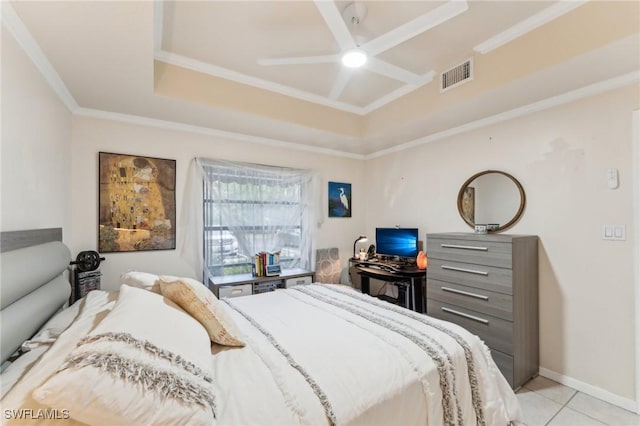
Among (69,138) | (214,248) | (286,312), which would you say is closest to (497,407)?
(286,312)

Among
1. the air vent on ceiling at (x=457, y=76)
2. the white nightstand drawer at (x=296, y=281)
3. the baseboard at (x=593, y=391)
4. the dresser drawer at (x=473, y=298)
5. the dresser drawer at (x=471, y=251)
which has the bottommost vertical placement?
the baseboard at (x=593, y=391)

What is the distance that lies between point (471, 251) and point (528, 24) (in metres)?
1.77

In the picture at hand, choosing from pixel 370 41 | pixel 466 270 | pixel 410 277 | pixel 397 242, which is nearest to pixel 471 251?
pixel 466 270

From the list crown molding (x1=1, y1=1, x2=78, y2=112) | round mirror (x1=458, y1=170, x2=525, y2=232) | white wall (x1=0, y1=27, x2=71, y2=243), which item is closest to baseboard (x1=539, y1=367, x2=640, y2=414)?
round mirror (x1=458, y1=170, x2=525, y2=232)

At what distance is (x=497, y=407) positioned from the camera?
150cm

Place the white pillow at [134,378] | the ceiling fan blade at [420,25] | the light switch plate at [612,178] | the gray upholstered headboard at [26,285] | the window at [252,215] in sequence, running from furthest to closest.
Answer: the window at [252,215] → the light switch plate at [612,178] → the ceiling fan blade at [420,25] → the gray upholstered headboard at [26,285] → the white pillow at [134,378]

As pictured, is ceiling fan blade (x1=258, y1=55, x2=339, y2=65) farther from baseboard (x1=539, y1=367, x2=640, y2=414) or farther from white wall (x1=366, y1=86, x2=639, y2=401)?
baseboard (x1=539, y1=367, x2=640, y2=414)

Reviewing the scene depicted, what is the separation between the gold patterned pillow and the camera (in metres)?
1.43

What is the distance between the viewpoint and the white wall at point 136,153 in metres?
2.68

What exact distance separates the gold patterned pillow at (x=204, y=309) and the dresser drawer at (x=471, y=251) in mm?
2033

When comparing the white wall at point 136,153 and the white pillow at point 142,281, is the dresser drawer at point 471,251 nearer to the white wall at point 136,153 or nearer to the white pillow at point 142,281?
the white wall at point 136,153

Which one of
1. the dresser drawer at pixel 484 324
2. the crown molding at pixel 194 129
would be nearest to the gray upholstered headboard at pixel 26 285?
the crown molding at pixel 194 129

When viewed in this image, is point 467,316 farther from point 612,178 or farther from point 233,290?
point 233,290

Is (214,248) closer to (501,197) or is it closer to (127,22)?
(127,22)
